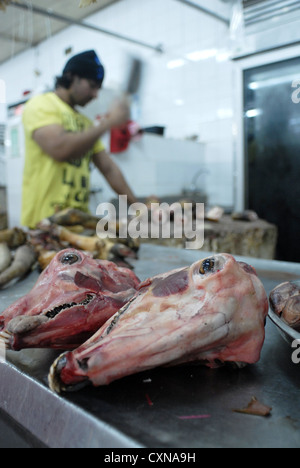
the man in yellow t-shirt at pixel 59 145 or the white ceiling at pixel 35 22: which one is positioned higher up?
the white ceiling at pixel 35 22

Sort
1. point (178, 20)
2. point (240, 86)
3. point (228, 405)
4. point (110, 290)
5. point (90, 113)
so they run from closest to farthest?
1. point (228, 405)
2. point (110, 290)
3. point (240, 86)
4. point (90, 113)
5. point (178, 20)

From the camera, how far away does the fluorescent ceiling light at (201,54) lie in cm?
614

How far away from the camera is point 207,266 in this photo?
2.23ft

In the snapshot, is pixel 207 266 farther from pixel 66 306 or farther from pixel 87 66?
pixel 87 66

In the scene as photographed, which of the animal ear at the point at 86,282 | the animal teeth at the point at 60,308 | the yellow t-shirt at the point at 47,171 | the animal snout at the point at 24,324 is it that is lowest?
the animal snout at the point at 24,324

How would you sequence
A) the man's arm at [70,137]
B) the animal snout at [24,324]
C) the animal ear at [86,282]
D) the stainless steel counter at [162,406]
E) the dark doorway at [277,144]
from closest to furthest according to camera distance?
the stainless steel counter at [162,406], the animal snout at [24,324], the animal ear at [86,282], the dark doorway at [277,144], the man's arm at [70,137]

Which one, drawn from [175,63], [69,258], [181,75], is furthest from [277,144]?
[175,63]

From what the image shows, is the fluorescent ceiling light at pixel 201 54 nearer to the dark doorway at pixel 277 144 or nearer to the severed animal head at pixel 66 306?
the dark doorway at pixel 277 144

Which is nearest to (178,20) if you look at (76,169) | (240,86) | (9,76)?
(240,86)

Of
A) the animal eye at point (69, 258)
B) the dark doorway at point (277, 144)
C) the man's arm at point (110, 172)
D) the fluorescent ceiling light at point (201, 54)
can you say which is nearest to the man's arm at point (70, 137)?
the man's arm at point (110, 172)

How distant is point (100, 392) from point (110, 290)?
0.25 m

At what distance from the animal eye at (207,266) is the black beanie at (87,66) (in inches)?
73.8

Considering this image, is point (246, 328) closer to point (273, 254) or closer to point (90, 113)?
point (273, 254)

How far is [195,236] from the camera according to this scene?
2.78 metres
